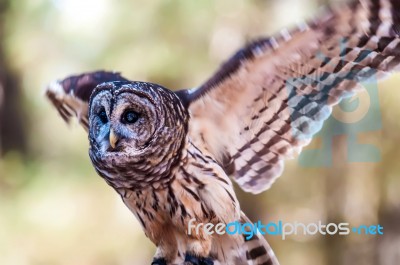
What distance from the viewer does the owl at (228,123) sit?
1.09 meters

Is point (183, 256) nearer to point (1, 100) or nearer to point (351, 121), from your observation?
point (351, 121)

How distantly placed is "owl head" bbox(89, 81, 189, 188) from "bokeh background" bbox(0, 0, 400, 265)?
1.26 metres

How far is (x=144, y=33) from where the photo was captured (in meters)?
2.56

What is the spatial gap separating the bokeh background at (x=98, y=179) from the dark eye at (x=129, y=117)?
1263 mm

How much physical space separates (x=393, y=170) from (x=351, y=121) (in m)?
0.54

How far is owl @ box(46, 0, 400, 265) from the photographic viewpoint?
109 centimetres

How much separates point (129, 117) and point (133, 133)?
4 centimetres

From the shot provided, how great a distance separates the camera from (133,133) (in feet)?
3.65

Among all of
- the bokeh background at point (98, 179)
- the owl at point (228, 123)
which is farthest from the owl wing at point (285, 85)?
the bokeh background at point (98, 179)

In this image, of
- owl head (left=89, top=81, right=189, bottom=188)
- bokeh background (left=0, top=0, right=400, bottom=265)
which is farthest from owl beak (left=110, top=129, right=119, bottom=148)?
bokeh background (left=0, top=0, right=400, bottom=265)

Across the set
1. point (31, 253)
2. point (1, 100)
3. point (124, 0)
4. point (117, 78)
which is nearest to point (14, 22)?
point (1, 100)

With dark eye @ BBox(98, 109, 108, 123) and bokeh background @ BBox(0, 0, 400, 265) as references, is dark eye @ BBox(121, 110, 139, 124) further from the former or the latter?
bokeh background @ BBox(0, 0, 400, 265)

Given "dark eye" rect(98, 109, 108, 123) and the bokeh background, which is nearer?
"dark eye" rect(98, 109, 108, 123)

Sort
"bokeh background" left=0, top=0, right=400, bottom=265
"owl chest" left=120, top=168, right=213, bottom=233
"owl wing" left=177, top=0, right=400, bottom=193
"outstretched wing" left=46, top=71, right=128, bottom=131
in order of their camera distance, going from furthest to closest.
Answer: "bokeh background" left=0, top=0, right=400, bottom=265, "outstretched wing" left=46, top=71, right=128, bottom=131, "owl chest" left=120, top=168, right=213, bottom=233, "owl wing" left=177, top=0, right=400, bottom=193
